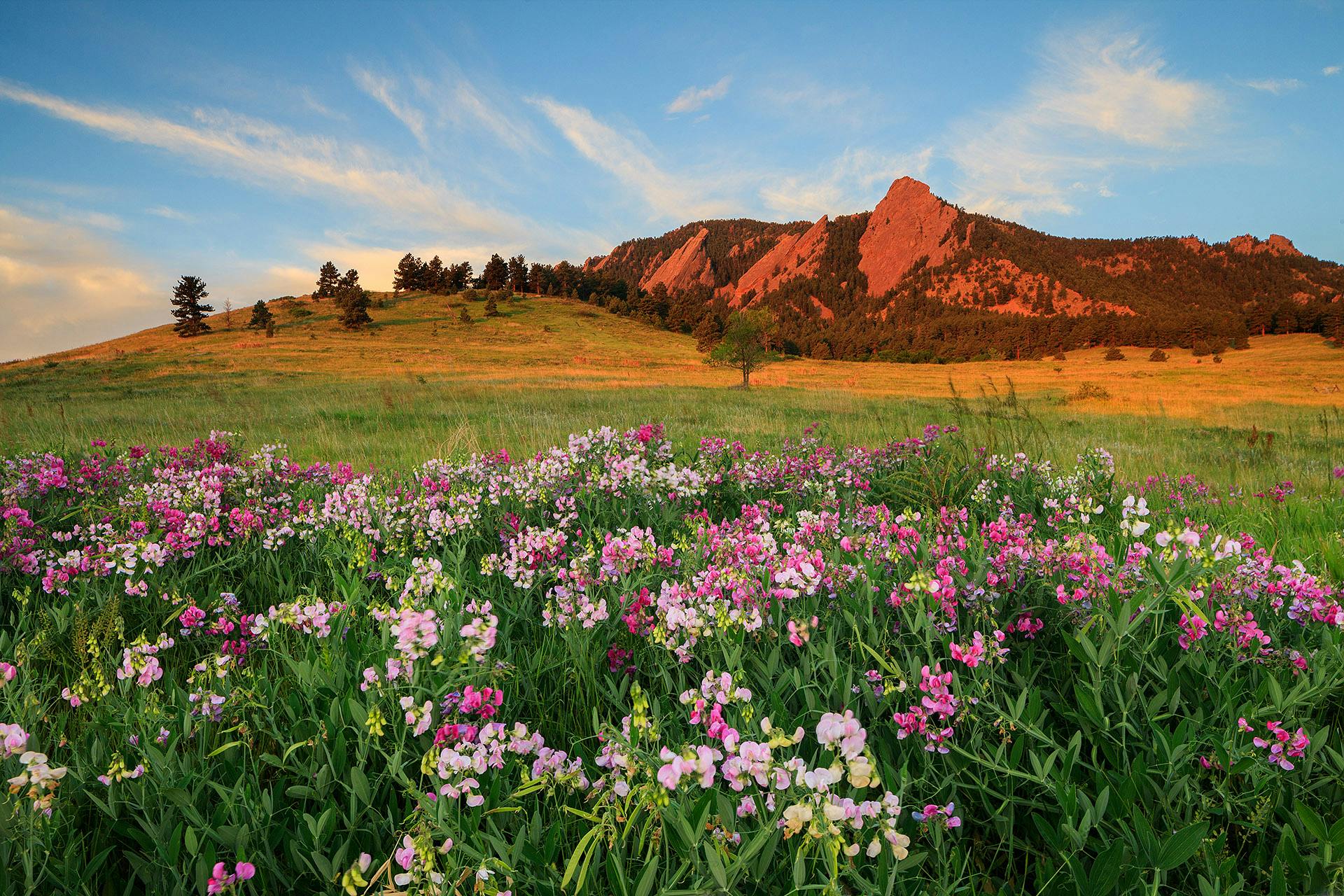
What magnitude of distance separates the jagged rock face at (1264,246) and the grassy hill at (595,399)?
108642mm

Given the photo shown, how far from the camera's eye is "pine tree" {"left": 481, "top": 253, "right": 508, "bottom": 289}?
11444cm

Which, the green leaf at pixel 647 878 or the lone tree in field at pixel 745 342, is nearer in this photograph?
the green leaf at pixel 647 878

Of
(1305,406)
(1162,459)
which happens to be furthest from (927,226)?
(1162,459)

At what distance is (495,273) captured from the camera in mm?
114688

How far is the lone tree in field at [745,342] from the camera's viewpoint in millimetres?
43625

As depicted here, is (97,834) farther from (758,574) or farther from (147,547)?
(758,574)

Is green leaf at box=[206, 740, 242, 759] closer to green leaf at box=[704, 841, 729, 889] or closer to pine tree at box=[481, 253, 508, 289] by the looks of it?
green leaf at box=[704, 841, 729, 889]

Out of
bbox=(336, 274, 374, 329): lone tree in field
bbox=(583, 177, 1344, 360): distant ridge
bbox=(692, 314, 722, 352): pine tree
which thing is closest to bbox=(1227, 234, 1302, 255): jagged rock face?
bbox=(583, 177, 1344, 360): distant ridge

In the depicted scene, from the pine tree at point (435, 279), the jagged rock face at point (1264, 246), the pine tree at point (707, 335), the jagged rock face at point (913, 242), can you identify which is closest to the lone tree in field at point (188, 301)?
the pine tree at point (435, 279)

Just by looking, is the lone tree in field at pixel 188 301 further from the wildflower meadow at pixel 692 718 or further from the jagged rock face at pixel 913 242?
the jagged rock face at pixel 913 242

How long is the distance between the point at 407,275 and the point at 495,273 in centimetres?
1585

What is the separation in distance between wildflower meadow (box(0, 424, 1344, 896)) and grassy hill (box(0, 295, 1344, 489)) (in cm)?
421

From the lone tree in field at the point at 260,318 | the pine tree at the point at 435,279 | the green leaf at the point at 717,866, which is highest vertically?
the pine tree at the point at 435,279

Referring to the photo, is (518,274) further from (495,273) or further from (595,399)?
(595,399)
